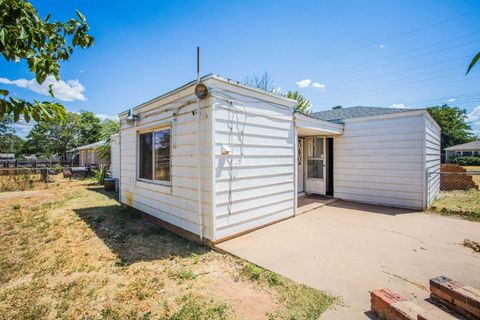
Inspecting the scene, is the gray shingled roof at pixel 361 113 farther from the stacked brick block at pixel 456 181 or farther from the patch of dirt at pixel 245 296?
the patch of dirt at pixel 245 296

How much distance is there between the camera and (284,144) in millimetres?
5406

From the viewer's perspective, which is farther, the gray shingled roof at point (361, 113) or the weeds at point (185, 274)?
the gray shingled roof at point (361, 113)

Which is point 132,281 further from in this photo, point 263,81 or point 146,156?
point 263,81

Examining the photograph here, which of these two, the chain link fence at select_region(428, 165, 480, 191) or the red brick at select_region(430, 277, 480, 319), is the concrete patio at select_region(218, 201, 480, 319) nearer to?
the red brick at select_region(430, 277, 480, 319)

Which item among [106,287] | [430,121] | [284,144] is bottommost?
[106,287]

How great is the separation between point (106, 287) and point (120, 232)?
2.24 m

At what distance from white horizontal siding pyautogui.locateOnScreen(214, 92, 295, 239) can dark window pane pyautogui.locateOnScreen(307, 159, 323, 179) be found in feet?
10.5

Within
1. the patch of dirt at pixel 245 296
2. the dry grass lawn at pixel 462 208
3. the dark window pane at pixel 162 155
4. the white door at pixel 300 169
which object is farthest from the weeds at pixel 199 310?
the white door at pixel 300 169

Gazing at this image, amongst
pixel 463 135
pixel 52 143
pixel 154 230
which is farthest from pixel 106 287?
pixel 463 135

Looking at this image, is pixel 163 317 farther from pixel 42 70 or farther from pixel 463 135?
pixel 463 135

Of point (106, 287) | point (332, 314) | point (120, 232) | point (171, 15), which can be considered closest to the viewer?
point (332, 314)

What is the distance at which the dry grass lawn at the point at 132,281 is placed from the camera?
2.42 metres

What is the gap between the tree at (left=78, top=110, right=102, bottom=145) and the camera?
37.2 meters

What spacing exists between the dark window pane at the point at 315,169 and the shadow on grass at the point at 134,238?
19.1 feet
